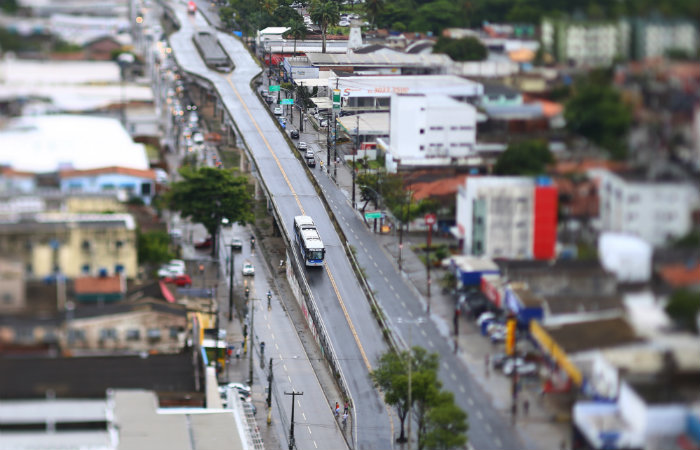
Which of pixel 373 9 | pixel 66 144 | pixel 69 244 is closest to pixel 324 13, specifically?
pixel 373 9

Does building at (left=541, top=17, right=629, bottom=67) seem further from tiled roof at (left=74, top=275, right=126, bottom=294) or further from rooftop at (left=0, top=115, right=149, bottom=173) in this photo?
tiled roof at (left=74, top=275, right=126, bottom=294)

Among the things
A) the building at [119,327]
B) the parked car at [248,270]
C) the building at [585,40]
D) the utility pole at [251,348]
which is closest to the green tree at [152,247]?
the building at [119,327]

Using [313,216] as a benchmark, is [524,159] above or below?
above

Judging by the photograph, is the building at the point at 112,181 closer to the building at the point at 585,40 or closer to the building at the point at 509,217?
the building at the point at 509,217

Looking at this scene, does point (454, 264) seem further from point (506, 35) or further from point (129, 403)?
point (129, 403)

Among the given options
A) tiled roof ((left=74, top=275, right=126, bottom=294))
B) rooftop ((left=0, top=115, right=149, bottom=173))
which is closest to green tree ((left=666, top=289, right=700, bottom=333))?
tiled roof ((left=74, top=275, right=126, bottom=294))

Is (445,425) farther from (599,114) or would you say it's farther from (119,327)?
(599,114)

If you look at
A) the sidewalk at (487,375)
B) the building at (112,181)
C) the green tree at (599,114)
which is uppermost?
the green tree at (599,114)
